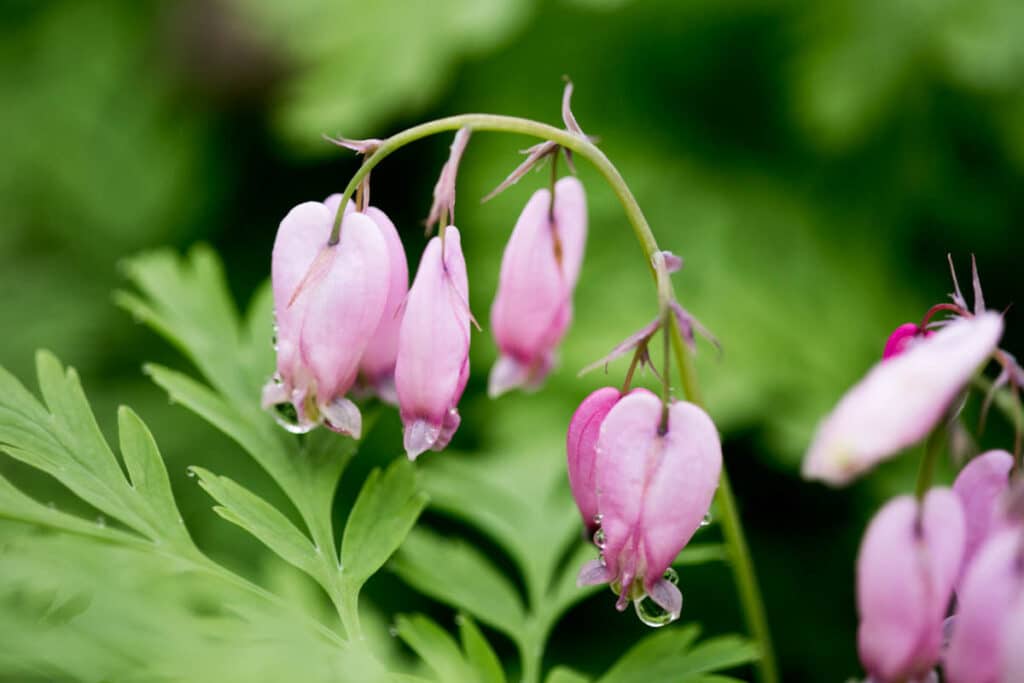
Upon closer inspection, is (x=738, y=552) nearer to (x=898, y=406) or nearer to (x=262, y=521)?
(x=898, y=406)

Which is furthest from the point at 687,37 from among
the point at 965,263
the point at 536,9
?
the point at 965,263

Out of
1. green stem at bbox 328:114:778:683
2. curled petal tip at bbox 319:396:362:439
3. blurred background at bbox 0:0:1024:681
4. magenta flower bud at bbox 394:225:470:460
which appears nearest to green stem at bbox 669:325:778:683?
green stem at bbox 328:114:778:683

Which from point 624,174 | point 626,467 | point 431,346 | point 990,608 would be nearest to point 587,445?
point 626,467

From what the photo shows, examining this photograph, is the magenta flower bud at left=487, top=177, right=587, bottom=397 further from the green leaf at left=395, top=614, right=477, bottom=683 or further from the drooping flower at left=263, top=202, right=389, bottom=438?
the green leaf at left=395, top=614, right=477, bottom=683

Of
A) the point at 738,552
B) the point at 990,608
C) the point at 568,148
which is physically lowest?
the point at 738,552

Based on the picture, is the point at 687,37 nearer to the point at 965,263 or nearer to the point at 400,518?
the point at 965,263

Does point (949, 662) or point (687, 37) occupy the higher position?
point (687, 37)

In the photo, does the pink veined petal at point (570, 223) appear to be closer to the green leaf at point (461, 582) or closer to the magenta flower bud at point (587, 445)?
the magenta flower bud at point (587, 445)
